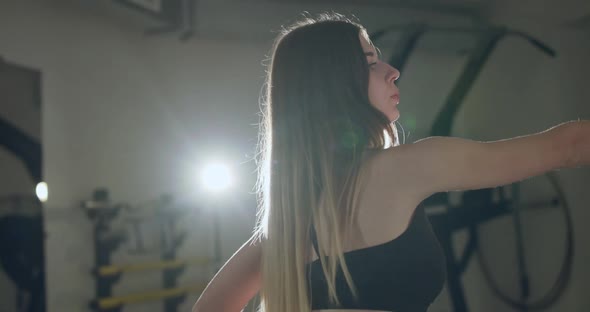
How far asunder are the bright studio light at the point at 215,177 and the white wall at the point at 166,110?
264mm

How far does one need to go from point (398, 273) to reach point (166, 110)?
3.00 meters

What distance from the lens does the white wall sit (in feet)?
10.0

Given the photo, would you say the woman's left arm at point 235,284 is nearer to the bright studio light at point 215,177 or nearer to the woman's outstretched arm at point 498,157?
the woman's outstretched arm at point 498,157

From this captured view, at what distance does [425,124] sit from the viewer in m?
4.30

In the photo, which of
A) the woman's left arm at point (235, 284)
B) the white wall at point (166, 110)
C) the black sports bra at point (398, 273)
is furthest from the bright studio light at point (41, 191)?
the black sports bra at point (398, 273)

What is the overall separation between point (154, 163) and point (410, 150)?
2.93 metres

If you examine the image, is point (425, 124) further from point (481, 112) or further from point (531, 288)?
point (531, 288)

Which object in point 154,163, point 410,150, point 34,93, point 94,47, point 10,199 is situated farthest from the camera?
point 154,163

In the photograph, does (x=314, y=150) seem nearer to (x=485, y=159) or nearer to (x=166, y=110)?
(x=485, y=159)

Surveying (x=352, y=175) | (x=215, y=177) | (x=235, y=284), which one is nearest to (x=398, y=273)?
(x=352, y=175)

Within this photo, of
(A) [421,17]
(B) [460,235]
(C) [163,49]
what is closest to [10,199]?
(C) [163,49]

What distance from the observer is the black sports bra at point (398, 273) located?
0.82 m

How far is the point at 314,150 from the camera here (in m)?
0.87

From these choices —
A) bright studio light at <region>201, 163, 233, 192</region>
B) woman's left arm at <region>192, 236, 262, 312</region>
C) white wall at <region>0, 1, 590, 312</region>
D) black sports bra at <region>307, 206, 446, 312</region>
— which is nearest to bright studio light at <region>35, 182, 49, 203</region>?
white wall at <region>0, 1, 590, 312</region>
